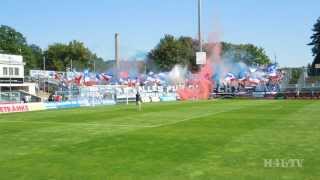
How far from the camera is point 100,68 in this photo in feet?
429

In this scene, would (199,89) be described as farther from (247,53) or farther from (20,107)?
(247,53)

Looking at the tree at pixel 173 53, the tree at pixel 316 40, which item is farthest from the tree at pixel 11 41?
the tree at pixel 316 40

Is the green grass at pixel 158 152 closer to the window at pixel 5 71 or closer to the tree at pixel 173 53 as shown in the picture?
the window at pixel 5 71

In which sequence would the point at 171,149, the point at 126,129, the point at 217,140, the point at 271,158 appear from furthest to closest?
the point at 126,129, the point at 217,140, the point at 171,149, the point at 271,158

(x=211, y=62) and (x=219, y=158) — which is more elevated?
(x=211, y=62)

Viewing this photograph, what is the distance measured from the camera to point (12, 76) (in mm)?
90312

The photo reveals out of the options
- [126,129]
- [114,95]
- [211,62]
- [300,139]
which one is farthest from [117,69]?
[300,139]

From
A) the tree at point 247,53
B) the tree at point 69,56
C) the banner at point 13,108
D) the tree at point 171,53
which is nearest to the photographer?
the banner at point 13,108

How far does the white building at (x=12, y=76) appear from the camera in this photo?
290 feet

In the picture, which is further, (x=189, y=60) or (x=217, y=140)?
(x=189, y=60)

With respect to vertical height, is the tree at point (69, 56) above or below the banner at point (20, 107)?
above

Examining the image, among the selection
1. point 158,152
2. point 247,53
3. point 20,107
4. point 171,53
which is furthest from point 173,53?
point 158,152

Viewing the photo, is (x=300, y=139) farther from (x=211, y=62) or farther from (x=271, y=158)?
(x=211, y=62)

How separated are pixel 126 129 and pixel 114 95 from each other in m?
44.7
